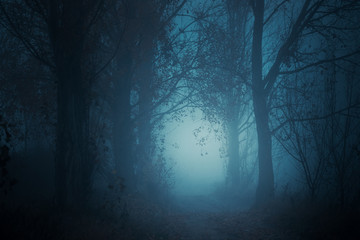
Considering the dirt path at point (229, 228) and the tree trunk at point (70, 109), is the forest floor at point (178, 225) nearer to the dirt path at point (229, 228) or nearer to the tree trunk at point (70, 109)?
the dirt path at point (229, 228)

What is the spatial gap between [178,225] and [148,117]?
6.21 m

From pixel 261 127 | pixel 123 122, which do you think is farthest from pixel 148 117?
pixel 261 127

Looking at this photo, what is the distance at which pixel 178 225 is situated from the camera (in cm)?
734

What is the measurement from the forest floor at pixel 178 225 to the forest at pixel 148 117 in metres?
0.03

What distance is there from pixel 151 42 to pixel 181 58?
7.50 ft

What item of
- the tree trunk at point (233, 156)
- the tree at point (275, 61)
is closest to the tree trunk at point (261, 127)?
the tree at point (275, 61)

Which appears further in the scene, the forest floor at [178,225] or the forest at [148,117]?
the forest at [148,117]

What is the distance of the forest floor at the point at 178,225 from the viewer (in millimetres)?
4359

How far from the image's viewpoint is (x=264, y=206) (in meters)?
8.38

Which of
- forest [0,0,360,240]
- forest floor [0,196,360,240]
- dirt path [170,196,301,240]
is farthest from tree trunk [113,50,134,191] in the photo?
dirt path [170,196,301,240]

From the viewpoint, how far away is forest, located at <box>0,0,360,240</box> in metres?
5.95

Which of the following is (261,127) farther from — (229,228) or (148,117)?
(148,117)

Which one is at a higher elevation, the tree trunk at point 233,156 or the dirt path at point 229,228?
the tree trunk at point 233,156

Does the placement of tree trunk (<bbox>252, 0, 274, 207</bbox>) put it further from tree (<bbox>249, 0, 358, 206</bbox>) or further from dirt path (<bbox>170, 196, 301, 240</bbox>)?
dirt path (<bbox>170, 196, 301, 240</bbox>)
